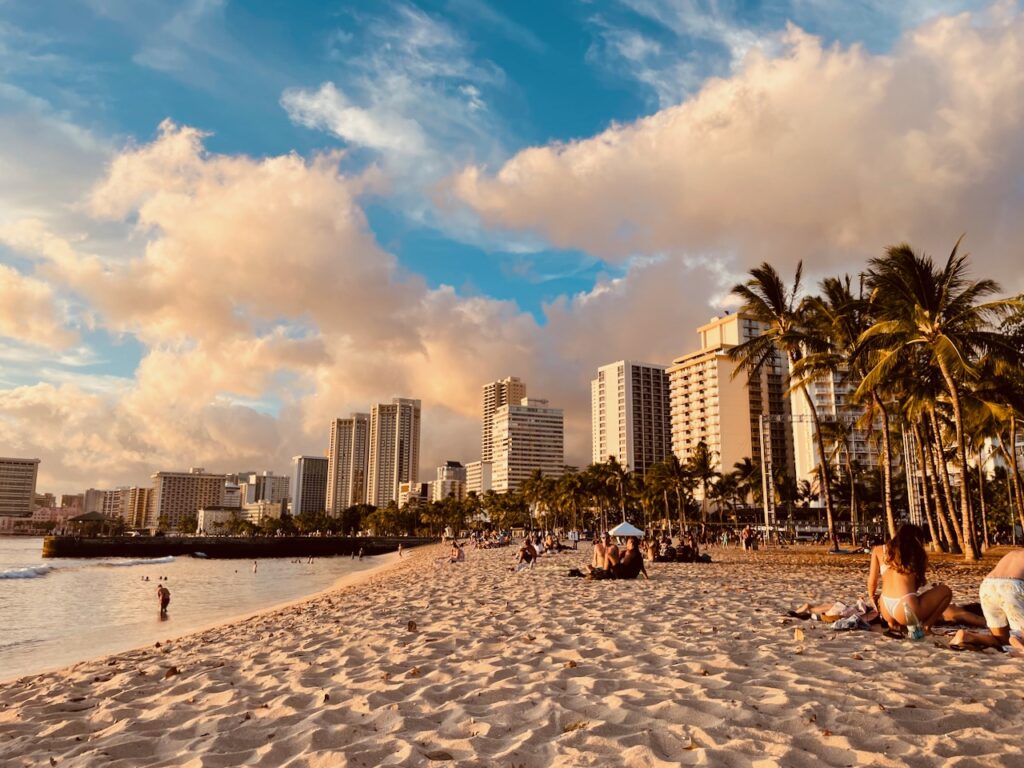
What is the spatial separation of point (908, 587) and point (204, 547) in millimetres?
103245

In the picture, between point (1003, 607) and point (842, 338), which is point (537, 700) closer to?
point (1003, 607)

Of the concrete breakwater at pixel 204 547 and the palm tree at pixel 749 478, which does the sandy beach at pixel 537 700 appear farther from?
the concrete breakwater at pixel 204 547

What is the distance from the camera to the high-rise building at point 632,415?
159 meters

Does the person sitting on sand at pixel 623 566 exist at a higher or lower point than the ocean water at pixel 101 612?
higher

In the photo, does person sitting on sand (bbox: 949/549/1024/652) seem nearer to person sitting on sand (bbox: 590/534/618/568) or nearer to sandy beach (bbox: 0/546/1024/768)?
sandy beach (bbox: 0/546/1024/768)

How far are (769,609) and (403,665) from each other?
576cm

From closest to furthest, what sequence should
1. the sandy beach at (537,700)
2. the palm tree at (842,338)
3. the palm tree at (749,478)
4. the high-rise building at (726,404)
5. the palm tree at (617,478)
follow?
the sandy beach at (537,700)
the palm tree at (842,338)
the palm tree at (749,478)
the palm tree at (617,478)
the high-rise building at (726,404)

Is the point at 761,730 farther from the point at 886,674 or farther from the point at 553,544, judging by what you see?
the point at 553,544

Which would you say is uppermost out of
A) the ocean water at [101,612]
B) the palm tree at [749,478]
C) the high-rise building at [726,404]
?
the high-rise building at [726,404]

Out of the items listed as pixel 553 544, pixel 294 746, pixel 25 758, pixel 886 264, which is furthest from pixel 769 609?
pixel 553 544

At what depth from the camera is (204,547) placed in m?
96.2

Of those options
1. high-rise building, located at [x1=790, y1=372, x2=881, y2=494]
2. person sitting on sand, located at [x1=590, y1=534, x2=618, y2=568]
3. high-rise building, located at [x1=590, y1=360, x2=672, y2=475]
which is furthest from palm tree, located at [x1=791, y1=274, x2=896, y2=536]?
high-rise building, located at [x1=590, y1=360, x2=672, y2=475]

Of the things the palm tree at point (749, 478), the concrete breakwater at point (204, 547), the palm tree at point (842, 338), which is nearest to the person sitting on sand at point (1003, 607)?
the palm tree at point (842, 338)

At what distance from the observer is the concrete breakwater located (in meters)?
83.9
